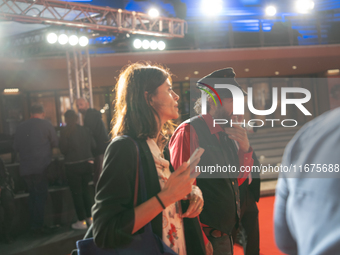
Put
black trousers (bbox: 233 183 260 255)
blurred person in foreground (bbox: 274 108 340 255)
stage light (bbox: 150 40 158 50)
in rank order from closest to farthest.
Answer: blurred person in foreground (bbox: 274 108 340 255)
black trousers (bbox: 233 183 260 255)
stage light (bbox: 150 40 158 50)

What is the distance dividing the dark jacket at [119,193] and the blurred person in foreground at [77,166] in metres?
2.84

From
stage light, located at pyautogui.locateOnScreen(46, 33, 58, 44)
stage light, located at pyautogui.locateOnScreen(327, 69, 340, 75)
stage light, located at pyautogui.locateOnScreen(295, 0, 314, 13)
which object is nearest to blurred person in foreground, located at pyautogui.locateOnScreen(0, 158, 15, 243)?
stage light, located at pyautogui.locateOnScreen(46, 33, 58, 44)

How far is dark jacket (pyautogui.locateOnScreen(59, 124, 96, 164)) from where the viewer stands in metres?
3.70

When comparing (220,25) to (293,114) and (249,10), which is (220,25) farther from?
(293,114)

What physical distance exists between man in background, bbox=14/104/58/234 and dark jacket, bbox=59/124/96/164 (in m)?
0.25

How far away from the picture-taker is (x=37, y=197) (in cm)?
356

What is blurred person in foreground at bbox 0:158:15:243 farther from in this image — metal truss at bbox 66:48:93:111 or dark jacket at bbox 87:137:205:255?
metal truss at bbox 66:48:93:111

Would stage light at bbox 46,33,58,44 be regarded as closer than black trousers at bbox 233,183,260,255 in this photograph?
No

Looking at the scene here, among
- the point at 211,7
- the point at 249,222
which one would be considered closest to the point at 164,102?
the point at 249,222

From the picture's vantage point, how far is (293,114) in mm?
14617

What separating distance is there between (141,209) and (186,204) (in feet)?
0.94

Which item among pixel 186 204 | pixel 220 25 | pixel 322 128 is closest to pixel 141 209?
pixel 186 204

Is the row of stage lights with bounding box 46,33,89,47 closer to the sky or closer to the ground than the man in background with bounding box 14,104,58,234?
closer to the sky

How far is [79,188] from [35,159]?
25.7 inches
